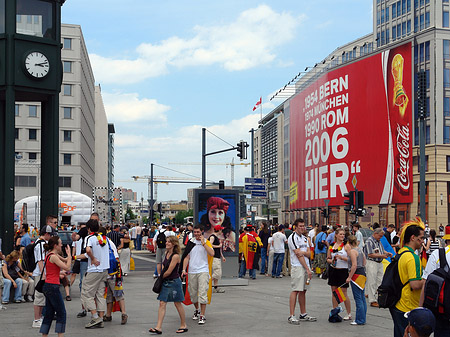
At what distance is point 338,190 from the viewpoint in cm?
6272

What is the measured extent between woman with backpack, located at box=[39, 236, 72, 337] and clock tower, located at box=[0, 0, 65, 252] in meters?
8.43

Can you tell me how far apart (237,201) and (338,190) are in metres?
44.5

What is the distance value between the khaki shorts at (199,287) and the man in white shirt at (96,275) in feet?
5.09

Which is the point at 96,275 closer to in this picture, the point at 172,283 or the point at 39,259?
the point at 172,283

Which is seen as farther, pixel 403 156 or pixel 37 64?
pixel 403 156

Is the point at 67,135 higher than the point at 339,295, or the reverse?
the point at 67,135

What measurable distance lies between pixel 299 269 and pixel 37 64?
32.9ft

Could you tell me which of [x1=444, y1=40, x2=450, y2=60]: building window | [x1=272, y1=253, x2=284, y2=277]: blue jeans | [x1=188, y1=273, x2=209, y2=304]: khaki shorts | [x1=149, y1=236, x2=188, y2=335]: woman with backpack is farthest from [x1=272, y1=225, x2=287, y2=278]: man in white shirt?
[x1=444, y1=40, x2=450, y2=60]: building window

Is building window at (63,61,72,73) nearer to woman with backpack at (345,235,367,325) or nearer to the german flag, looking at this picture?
woman with backpack at (345,235,367,325)

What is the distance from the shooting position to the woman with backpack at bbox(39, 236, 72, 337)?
934cm

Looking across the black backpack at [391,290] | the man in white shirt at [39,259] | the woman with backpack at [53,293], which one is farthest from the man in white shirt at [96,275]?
the black backpack at [391,290]

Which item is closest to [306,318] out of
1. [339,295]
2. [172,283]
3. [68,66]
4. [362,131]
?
[339,295]

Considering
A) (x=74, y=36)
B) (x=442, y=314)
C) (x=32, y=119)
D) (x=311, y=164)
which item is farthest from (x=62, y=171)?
(x=442, y=314)

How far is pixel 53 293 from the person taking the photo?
30.7ft
